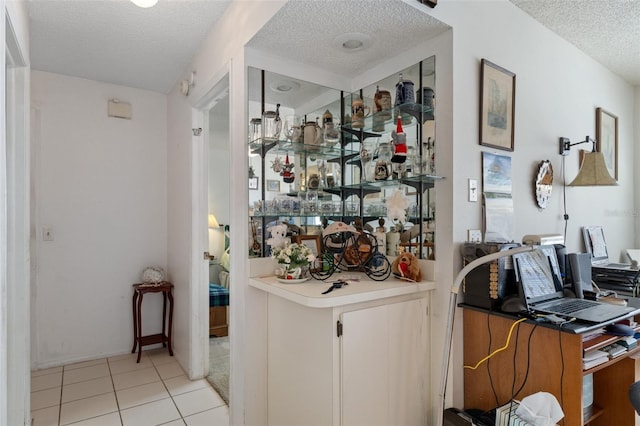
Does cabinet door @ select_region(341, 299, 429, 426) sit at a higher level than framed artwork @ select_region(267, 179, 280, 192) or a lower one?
lower

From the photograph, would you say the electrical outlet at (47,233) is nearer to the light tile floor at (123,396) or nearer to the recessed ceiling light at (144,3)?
the light tile floor at (123,396)

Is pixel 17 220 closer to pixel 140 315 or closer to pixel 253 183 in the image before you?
pixel 253 183

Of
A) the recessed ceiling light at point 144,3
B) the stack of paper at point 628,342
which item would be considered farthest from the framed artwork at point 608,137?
the recessed ceiling light at point 144,3

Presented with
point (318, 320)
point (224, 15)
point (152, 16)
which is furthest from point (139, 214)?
point (318, 320)

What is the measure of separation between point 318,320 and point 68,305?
8.84 ft

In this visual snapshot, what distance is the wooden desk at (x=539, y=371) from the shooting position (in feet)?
4.97

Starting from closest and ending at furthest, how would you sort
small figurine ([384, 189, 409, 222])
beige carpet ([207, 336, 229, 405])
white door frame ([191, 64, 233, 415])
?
small figurine ([384, 189, 409, 222]), beige carpet ([207, 336, 229, 405]), white door frame ([191, 64, 233, 415])

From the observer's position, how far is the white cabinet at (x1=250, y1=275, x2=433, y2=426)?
5.14 ft

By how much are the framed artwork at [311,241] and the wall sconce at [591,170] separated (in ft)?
6.24

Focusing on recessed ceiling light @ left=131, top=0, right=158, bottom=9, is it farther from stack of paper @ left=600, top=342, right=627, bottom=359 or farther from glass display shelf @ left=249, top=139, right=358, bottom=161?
stack of paper @ left=600, top=342, right=627, bottom=359

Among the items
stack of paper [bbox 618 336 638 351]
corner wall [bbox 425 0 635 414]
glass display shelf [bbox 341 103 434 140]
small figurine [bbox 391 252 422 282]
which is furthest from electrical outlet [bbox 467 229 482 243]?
stack of paper [bbox 618 336 638 351]

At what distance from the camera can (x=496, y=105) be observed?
2049mm

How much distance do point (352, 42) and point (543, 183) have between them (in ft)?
5.20

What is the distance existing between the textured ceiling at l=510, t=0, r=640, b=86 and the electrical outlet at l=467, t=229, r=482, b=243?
4.80 feet
